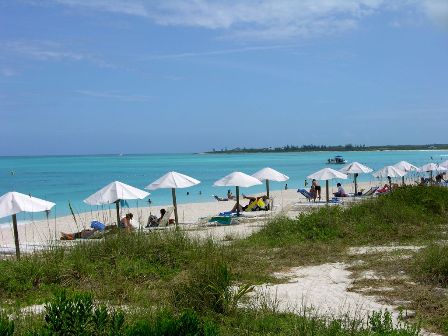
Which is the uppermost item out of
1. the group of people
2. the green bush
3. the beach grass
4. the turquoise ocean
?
the green bush

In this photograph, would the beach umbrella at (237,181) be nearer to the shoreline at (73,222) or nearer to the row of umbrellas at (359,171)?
the shoreline at (73,222)

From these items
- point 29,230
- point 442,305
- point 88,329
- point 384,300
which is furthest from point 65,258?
point 29,230

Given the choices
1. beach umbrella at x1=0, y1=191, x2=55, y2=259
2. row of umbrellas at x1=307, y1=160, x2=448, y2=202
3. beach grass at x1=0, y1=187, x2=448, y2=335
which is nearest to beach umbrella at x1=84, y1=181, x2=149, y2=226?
beach umbrella at x1=0, y1=191, x2=55, y2=259

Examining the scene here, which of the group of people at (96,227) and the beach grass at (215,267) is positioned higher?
the beach grass at (215,267)

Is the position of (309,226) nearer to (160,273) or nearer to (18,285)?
(160,273)

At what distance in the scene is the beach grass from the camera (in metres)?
5.38

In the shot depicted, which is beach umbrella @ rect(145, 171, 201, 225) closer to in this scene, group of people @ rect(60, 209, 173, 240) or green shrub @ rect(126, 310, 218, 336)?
group of people @ rect(60, 209, 173, 240)

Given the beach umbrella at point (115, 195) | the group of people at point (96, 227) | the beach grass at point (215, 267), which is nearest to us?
the beach grass at point (215, 267)

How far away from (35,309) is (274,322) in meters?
2.76

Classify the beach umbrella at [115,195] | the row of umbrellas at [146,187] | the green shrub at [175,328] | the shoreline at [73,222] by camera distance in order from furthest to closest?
the shoreline at [73,222] → the beach umbrella at [115,195] → the row of umbrellas at [146,187] → the green shrub at [175,328]

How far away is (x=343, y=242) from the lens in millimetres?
10516

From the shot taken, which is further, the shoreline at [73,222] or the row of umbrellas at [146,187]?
the shoreline at [73,222]

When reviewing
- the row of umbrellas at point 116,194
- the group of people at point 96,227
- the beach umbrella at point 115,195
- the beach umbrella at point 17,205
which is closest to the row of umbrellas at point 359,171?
the row of umbrellas at point 116,194

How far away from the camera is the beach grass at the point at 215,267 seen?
5.38 metres
